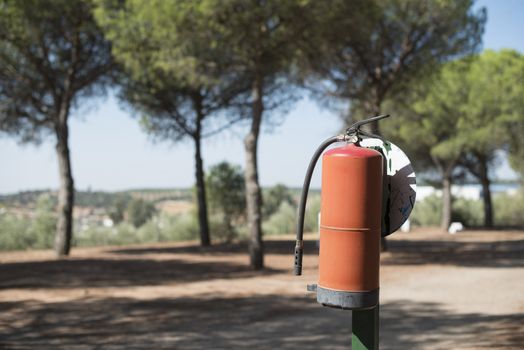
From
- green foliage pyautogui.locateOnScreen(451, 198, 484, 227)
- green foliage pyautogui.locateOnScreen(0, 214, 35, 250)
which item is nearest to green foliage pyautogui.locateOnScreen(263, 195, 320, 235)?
green foliage pyautogui.locateOnScreen(451, 198, 484, 227)

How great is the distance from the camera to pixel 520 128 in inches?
885

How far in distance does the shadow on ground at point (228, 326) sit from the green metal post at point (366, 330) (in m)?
3.20

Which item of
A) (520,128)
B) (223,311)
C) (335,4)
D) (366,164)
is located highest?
(335,4)

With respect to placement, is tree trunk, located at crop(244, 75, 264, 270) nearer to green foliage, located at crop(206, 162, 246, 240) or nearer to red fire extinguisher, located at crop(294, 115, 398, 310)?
green foliage, located at crop(206, 162, 246, 240)

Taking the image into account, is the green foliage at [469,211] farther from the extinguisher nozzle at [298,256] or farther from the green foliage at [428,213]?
the extinguisher nozzle at [298,256]

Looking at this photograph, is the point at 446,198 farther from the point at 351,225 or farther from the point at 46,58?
the point at 351,225

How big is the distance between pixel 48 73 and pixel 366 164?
14.1m

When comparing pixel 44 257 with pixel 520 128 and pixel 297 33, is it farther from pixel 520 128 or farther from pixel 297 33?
pixel 520 128

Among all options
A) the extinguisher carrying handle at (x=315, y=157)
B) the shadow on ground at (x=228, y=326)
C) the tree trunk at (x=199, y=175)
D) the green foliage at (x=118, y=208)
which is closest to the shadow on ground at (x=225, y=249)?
the tree trunk at (x=199, y=175)

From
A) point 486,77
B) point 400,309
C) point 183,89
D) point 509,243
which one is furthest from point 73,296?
point 486,77

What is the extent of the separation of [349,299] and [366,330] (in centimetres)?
28

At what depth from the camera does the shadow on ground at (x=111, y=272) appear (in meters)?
10.5

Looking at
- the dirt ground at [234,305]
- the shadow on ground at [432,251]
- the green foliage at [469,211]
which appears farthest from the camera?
the green foliage at [469,211]

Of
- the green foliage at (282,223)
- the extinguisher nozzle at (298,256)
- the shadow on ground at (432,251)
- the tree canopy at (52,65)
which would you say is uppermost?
the tree canopy at (52,65)
